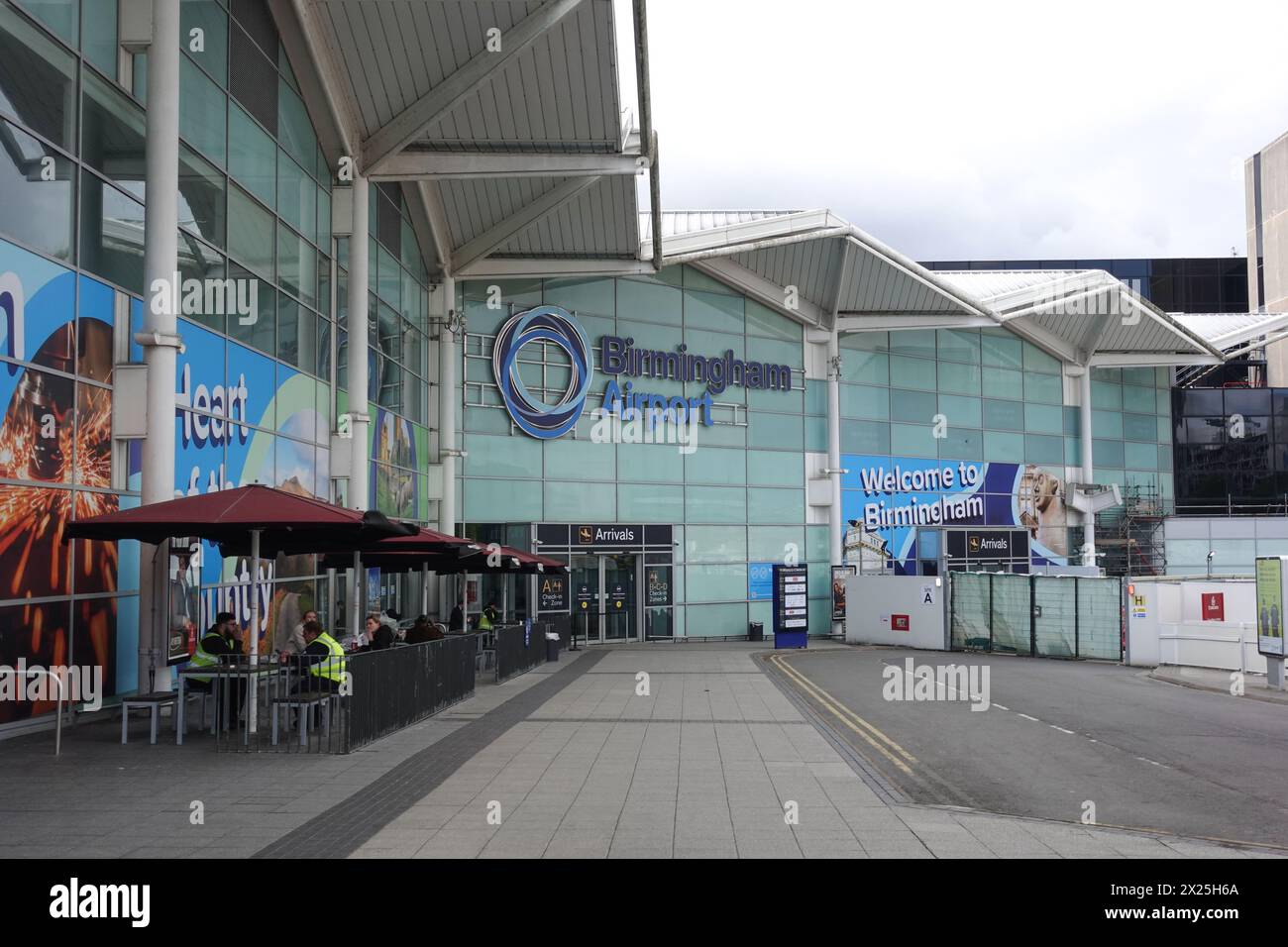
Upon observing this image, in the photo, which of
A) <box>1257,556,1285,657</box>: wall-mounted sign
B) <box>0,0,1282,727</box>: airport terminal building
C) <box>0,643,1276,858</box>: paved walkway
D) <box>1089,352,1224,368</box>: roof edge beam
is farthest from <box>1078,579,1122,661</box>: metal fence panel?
<box>1089,352,1224,368</box>: roof edge beam

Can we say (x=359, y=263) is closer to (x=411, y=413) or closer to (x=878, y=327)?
(x=411, y=413)

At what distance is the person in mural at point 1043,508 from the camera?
46.6 m

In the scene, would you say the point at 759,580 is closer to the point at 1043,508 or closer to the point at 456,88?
the point at 1043,508

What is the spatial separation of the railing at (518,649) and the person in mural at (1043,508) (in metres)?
24.6

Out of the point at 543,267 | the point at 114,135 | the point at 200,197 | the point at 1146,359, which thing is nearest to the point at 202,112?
the point at 200,197

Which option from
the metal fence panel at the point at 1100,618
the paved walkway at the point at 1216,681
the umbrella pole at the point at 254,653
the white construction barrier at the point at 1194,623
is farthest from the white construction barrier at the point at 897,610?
the umbrella pole at the point at 254,653

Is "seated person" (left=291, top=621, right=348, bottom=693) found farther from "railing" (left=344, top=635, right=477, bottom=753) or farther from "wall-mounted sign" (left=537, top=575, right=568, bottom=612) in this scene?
"wall-mounted sign" (left=537, top=575, right=568, bottom=612)

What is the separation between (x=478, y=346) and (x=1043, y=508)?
24394mm

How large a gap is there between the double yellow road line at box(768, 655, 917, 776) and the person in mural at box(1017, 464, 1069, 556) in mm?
24086

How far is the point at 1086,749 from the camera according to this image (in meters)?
14.3
